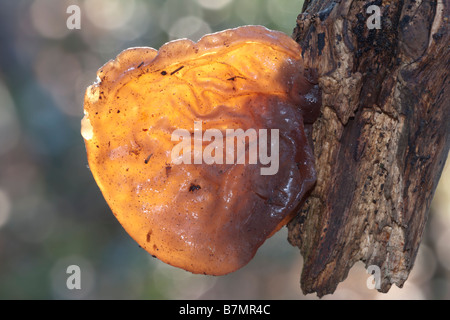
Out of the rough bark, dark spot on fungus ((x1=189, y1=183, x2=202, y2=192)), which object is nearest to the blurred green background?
the rough bark

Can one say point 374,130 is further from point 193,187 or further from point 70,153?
point 70,153

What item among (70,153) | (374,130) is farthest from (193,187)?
(70,153)

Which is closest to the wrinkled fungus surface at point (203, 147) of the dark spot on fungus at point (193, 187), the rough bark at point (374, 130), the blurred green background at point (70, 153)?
the dark spot on fungus at point (193, 187)

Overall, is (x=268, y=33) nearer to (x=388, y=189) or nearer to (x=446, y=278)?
(x=388, y=189)

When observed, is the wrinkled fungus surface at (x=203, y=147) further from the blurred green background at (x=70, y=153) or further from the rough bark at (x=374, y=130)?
the blurred green background at (x=70, y=153)

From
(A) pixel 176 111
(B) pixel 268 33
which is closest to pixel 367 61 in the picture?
(B) pixel 268 33
